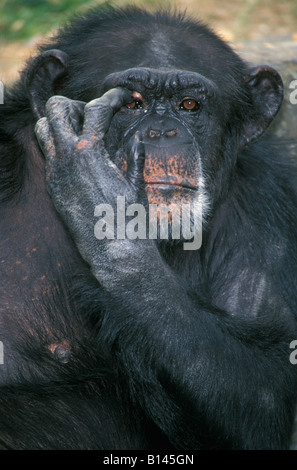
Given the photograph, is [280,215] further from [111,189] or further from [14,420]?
[14,420]

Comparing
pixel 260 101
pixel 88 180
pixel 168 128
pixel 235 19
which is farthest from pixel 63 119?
pixel 235 19

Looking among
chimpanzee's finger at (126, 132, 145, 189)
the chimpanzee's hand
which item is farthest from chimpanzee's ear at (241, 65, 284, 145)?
the chimpanzee's hand

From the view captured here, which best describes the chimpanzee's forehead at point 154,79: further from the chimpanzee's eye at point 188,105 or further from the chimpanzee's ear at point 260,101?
the chimpanzee's ear at point 260,101

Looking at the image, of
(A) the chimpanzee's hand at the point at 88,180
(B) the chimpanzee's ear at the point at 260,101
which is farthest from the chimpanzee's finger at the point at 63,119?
(B) the chimpanzee's ear at the point at 260,101

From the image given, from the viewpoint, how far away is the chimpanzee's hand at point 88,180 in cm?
416

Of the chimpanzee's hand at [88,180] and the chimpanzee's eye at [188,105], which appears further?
the chimpanzee's eye at [188,105]

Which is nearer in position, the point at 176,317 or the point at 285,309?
the point at 176,317

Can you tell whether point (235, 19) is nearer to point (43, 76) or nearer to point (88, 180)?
point (43, 76)

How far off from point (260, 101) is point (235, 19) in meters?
5.59

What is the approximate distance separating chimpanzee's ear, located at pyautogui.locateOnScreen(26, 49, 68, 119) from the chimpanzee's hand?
0.50 metres

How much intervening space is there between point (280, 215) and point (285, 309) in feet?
2.14

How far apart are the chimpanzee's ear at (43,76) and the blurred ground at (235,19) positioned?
450 centimetres

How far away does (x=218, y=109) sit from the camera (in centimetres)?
493
